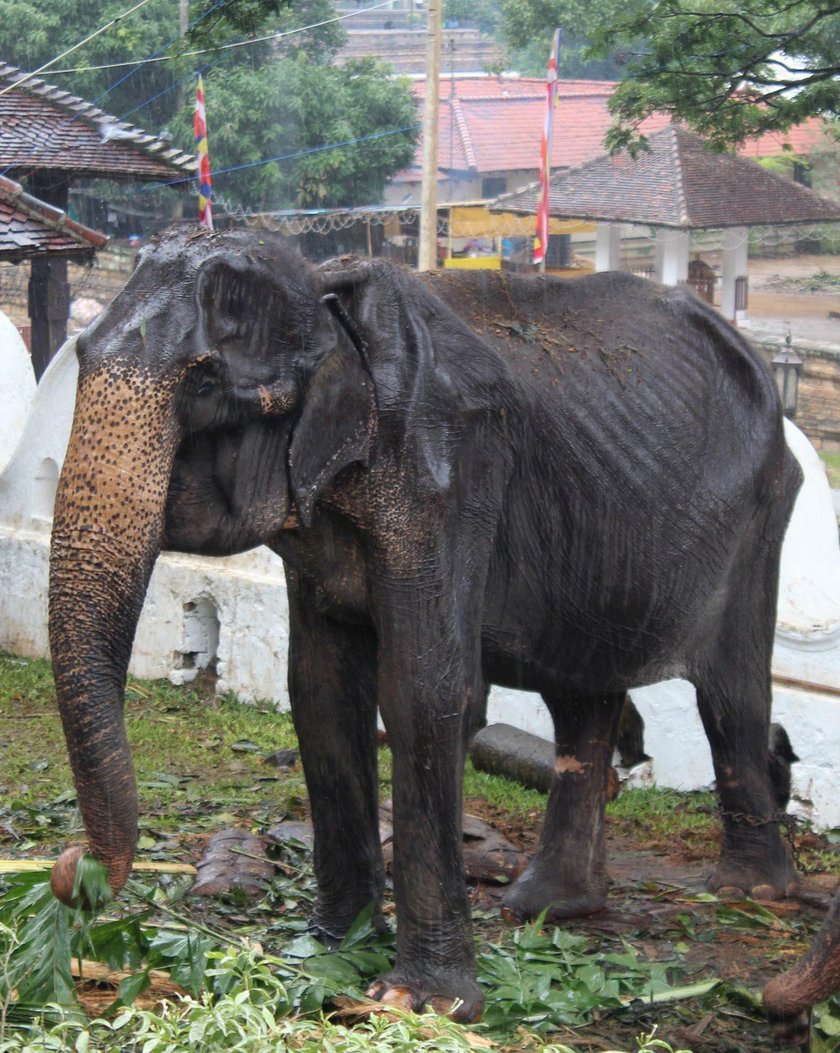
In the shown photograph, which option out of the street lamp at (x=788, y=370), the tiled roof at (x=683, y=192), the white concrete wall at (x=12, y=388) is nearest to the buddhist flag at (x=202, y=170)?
the white concrete wall at (x=12, y=388)

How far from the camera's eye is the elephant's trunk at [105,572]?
3096mm

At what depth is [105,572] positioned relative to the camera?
3.11 metres

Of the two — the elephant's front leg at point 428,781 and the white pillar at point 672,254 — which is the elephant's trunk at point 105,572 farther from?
the white pillar at point 672,254

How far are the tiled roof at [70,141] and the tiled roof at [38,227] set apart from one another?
411 cm

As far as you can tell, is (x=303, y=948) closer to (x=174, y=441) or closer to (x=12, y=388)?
(x=174, y=441)

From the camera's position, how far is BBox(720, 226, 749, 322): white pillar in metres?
24.2

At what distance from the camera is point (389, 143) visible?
92.1 ft

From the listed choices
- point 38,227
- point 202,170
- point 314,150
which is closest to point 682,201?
point 314,150

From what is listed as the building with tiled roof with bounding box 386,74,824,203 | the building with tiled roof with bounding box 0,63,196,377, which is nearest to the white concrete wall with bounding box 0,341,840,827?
the building with tiled roof with bounding box 0,63,196,377

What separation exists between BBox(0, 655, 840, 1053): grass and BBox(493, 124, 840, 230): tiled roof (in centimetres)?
1769

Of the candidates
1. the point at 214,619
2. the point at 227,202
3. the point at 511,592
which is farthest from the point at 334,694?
the point at 227,202

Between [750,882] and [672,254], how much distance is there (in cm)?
2017

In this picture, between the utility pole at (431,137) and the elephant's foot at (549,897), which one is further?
the utility pole at (431,137)

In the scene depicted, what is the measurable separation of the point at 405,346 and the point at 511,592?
82 cm
